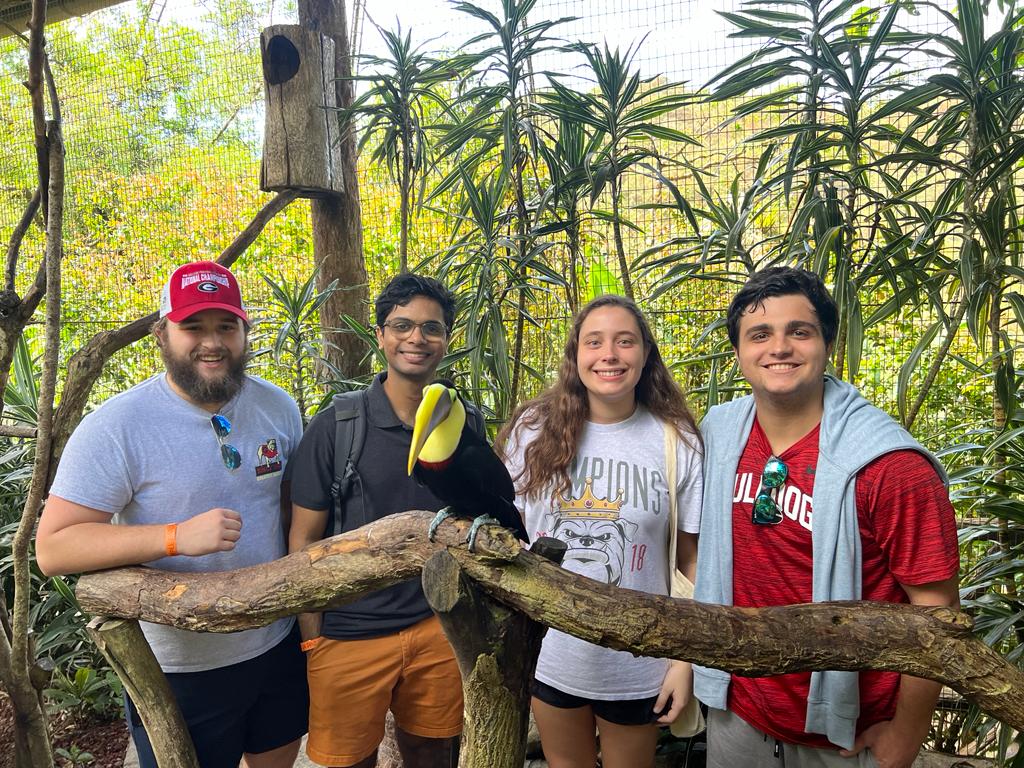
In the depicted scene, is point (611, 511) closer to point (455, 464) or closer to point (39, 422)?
point (455, 464)

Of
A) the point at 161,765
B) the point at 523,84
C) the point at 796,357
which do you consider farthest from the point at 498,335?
the point at 161,765

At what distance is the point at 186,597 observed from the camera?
1360 mm

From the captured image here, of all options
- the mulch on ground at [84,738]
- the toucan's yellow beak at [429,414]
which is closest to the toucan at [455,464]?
the toucan's yellow beak at [429,414]

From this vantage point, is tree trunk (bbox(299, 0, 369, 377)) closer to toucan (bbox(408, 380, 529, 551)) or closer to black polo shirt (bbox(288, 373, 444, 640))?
black polo shirt (bbox(288, 373, 444, 640))

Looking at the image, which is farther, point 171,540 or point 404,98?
point 404,98

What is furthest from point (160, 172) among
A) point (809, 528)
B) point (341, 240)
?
point (809, 528)

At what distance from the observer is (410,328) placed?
1682 millimetres

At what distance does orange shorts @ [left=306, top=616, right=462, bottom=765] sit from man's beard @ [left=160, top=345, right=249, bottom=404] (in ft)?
1.93

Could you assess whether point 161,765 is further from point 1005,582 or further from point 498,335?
point 1005,582

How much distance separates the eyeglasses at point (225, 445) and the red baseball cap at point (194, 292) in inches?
8.5

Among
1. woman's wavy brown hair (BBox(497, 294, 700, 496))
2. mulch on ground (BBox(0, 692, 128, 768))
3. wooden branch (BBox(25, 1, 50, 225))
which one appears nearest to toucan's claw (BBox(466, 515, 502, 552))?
woman's wavy brown hair (BBox(497, 294, 700, 496))

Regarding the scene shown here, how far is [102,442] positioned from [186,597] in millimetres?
333

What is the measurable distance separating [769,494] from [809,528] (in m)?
0.09

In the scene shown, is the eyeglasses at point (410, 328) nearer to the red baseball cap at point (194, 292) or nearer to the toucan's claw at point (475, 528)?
the red baseball cap at point (194, 292)
